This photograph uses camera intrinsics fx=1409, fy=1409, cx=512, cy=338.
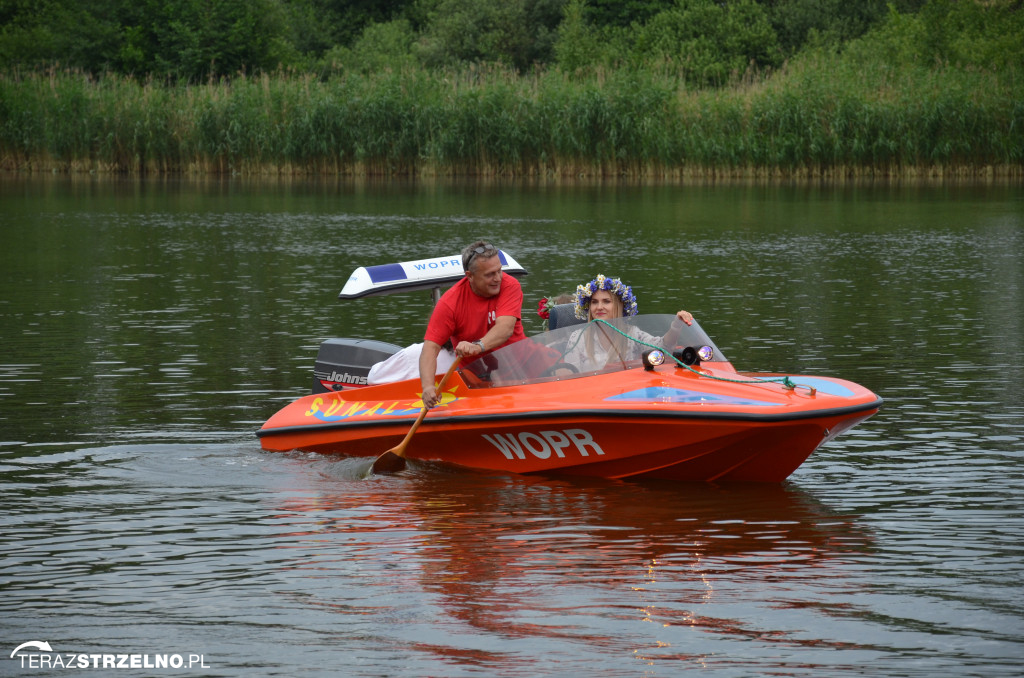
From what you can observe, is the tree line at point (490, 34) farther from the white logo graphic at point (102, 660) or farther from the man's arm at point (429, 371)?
the white logo graphic at point (102, 660)

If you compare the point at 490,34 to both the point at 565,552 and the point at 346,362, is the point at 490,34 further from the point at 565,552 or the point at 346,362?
the point at 565,552

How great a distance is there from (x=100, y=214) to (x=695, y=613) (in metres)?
25.6

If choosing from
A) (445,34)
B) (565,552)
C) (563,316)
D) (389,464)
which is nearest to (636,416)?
(565,552)

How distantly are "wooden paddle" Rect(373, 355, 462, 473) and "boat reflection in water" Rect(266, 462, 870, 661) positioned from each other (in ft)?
0.36

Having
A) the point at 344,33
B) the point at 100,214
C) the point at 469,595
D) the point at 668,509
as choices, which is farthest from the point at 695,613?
the point at 344,33

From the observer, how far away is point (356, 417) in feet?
29.3

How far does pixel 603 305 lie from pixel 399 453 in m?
1.54

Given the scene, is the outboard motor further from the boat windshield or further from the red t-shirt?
the boat windshield

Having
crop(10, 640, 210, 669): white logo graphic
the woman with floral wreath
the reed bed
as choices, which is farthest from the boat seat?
the reed bed

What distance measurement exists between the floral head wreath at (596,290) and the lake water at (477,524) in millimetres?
1126

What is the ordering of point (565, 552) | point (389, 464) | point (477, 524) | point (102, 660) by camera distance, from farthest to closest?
point (389, 464)
point (477, 524)
point (565, 552)
point (102, 660)

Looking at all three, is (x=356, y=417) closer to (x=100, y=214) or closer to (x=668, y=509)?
(x=668, y=509)

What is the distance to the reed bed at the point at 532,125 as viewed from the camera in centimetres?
3603

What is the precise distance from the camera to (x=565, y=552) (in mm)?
6777
